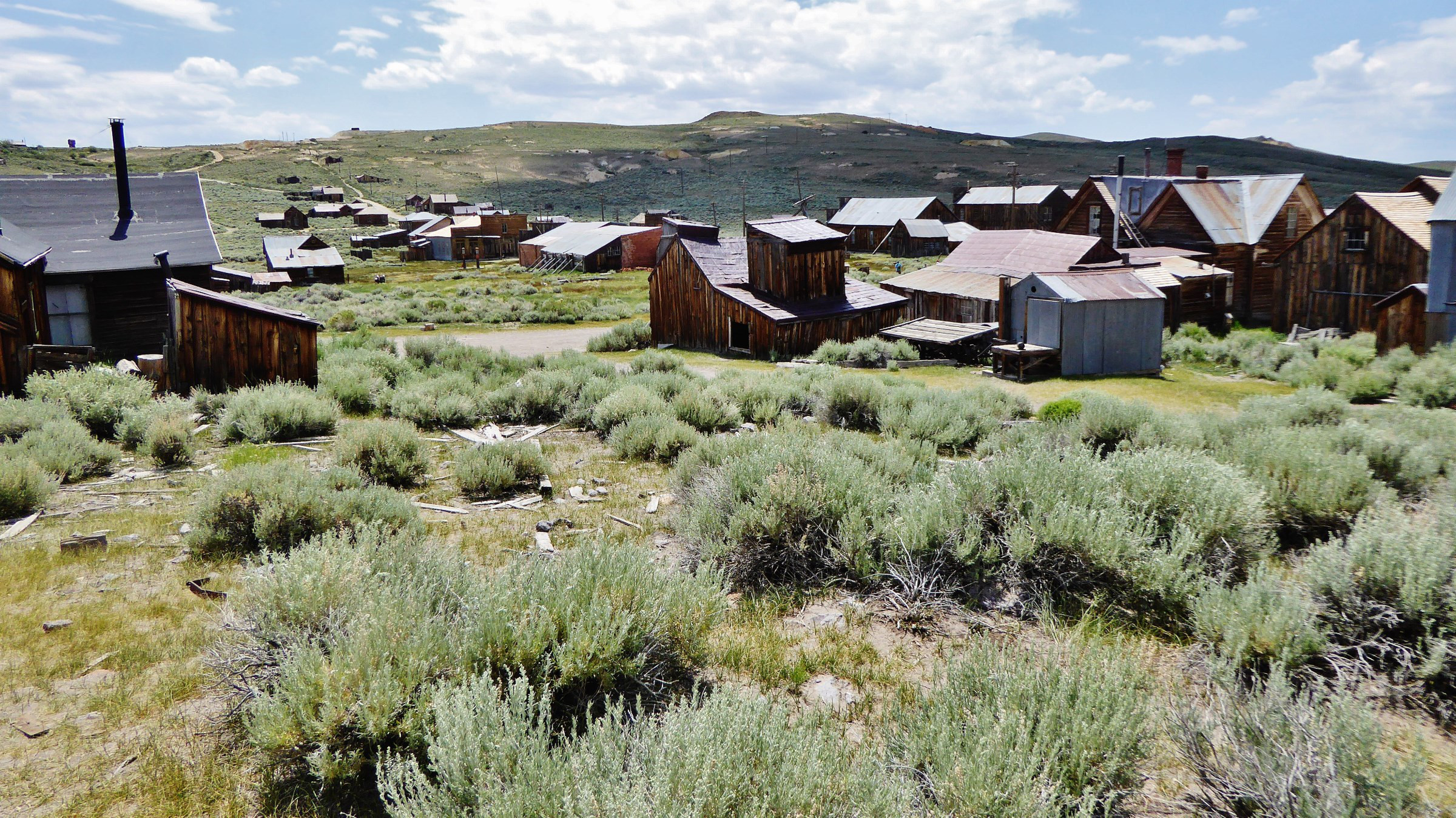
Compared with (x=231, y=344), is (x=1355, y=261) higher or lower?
higher

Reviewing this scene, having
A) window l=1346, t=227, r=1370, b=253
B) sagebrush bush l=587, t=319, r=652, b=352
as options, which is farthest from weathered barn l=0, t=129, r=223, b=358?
window l=1346, t=227, r=1370, b=253

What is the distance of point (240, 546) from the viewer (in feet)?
25.5

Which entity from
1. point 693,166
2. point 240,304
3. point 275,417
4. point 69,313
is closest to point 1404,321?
point 275,417

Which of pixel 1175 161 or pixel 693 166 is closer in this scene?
pixel 1175 161

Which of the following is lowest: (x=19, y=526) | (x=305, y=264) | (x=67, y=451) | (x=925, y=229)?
(x=19, y=526)

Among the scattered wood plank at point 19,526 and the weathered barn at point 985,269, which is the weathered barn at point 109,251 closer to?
the scattered wood plank at point 19,526

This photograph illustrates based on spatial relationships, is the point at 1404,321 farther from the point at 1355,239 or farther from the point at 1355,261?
the point at 1355,239

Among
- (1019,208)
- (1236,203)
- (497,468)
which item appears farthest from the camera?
(1019,208)

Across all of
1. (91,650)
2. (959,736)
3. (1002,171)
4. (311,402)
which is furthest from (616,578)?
(1002,171)

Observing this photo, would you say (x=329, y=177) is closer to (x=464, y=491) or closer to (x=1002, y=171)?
(x=1002, y=171)

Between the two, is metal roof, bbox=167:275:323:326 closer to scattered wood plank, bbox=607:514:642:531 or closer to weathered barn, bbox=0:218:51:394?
weathered barn, bbox=0:218:51:394

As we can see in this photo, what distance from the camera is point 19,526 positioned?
8414mm

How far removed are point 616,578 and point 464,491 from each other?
5.55m

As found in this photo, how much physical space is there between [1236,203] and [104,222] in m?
41.4
